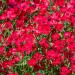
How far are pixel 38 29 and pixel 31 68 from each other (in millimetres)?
544

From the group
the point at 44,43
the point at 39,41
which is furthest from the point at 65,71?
the point at 39,41

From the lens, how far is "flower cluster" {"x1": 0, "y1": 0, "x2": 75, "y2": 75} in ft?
13.5

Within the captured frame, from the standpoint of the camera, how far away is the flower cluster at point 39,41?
13.5ft

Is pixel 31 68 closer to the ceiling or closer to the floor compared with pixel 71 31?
closer to the floor

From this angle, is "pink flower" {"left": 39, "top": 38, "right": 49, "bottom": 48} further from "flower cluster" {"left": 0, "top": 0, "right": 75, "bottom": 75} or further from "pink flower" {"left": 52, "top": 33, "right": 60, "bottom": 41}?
"pink flower" {"left": 52, "top": 33, "right": 60, "bottom": 41}

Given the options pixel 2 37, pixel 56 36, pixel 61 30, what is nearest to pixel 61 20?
pixel 61 30

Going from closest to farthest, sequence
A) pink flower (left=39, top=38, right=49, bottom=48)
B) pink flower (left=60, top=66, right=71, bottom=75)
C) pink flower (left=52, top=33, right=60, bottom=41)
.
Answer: pink flower (left=60, top=66, right=71, bottom=75) < pink flower (left=39, top=38, right=49, bottom=48) < pink flower (left=52, top=33, right=60, bottom=41)

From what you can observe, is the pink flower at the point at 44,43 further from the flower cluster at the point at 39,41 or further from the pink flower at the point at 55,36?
the pink flower at the point at 55,36

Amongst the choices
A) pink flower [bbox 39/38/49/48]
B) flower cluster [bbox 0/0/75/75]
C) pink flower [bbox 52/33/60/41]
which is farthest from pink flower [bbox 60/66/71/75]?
pink flower [bbox 52/33/60/41]

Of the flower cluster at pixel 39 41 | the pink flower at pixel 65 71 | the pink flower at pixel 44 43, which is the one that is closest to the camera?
the pink flower at pixel 65 71

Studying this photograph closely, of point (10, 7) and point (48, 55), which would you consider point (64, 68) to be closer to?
point (48, 55)

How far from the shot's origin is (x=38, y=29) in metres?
4.49

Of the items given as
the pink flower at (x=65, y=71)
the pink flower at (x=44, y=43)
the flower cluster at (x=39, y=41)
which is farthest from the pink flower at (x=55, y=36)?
the pink flower at (x=65, y=71)

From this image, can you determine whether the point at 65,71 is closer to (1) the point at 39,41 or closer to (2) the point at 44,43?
(2) the point at 44,43
